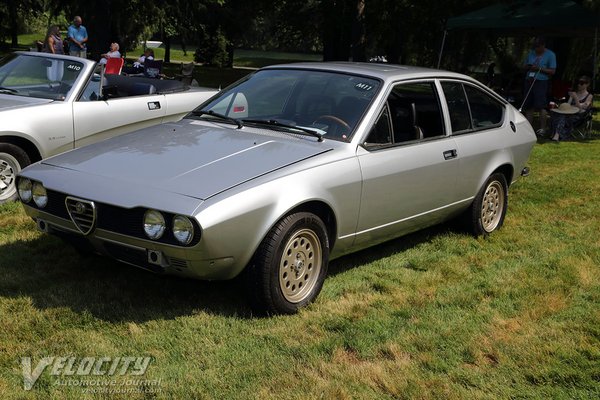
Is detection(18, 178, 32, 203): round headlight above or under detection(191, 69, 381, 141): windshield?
under

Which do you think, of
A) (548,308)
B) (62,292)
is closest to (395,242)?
(548,308)

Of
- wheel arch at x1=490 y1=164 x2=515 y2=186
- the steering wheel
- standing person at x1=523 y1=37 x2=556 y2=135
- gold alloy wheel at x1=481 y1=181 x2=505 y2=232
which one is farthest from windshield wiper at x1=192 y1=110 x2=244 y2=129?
standing person at x1=523 y1=37 x2=556 y2=135

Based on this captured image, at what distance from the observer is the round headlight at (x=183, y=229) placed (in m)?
3.55

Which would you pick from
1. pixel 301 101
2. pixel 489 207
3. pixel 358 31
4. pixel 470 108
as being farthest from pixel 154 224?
pixel 358 31

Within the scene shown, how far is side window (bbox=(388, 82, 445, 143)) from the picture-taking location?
495 cm

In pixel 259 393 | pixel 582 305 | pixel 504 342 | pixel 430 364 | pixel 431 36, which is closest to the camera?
pixel 259 393

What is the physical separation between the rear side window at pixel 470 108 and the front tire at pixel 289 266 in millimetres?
1885

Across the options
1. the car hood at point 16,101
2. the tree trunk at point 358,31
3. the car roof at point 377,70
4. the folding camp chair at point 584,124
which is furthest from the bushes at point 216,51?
the car roof at point 377,70

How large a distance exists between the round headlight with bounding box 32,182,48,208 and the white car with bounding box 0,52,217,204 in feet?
7.03

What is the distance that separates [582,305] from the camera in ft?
14.9

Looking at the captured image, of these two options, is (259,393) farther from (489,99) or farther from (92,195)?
(489,99)

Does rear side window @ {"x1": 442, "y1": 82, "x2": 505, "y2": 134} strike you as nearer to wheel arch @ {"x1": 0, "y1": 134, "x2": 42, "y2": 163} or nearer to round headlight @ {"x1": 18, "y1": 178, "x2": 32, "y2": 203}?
round headlight @ {"x1": 18, "y1": 178, "x2": 32, "y2": 203}

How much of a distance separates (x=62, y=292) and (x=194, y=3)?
25.7 meters

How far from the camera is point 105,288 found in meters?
4.36
